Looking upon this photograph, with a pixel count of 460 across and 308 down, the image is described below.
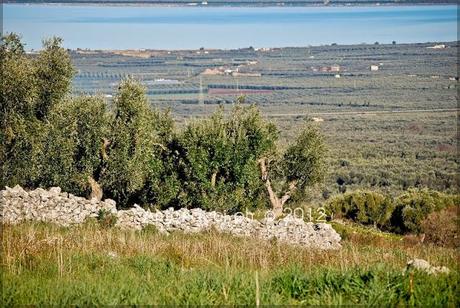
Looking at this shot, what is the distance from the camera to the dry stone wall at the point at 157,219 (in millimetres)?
15812

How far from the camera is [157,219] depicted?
16938mm

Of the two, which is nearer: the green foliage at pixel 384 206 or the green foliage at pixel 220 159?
the green foliage at pixel 220 159

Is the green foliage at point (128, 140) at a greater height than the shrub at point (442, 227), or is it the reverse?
the green foliage at point (128, 140)

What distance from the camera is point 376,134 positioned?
100625mm

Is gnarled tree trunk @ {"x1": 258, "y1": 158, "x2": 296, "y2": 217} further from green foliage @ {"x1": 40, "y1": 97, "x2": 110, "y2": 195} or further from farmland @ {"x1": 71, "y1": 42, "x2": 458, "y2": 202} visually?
green foliage @ {"x1": 40, "y1": 97, "x2": 110, "y2": 195}

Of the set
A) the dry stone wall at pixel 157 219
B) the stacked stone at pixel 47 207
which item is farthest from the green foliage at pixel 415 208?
the stacked stone at pixel 47 207

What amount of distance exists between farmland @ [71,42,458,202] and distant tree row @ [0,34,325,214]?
12.1ft

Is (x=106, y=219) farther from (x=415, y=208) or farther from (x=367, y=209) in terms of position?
(x=367, y=209)

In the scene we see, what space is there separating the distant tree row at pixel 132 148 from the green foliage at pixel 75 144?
0.12ft

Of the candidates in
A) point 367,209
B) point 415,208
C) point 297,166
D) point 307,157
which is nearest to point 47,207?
point 297,166

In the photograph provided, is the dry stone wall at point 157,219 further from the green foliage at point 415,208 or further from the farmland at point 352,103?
the green foliage at point 415,208

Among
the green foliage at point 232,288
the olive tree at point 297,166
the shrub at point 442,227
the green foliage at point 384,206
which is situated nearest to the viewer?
the green foliage at point 232,288

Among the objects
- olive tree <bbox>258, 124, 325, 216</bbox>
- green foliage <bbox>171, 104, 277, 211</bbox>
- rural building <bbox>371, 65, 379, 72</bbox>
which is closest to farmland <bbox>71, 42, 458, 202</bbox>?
rural building <bbox>371, 65, 379, 72</bbox>

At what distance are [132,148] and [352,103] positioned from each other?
392 ft
